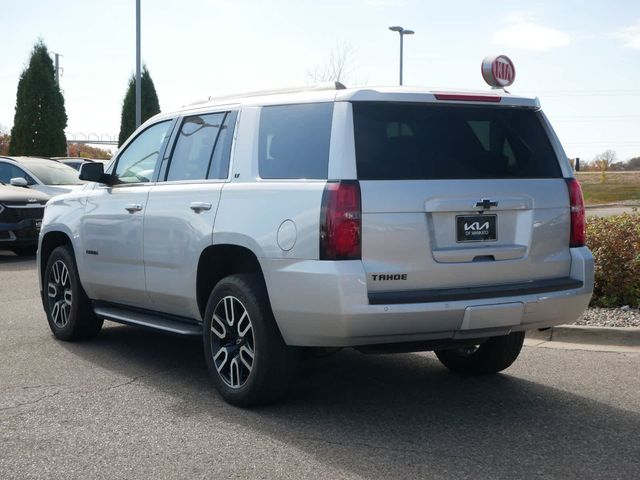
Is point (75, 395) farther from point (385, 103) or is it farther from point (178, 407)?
point (385, 103)

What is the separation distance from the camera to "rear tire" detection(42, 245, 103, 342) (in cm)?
780

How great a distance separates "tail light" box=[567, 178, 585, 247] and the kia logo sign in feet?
19.2

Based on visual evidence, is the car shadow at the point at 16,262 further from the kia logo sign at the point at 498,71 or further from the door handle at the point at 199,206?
the door handle at the point at 199,206

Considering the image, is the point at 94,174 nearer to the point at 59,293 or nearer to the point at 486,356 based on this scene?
the point at 59,293

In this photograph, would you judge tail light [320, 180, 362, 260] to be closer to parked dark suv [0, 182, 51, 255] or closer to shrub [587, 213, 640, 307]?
shrub [587, 213, 640, 307]

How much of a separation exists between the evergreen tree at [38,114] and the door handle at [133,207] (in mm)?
30655

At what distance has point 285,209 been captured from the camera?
17.7 feet

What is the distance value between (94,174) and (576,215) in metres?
3.64

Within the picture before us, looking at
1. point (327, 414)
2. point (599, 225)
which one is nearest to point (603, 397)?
point (327, 414)

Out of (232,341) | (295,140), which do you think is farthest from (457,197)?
(232,341)

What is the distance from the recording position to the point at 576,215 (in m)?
5.82

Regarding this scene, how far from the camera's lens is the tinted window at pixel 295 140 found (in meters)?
5.42

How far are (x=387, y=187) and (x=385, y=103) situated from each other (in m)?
0.52

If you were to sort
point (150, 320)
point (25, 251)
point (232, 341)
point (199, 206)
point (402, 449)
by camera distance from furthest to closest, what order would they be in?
point (25, 251) < point (150, 320) < point (199, 206) < point (232, 341) < point (402, 449)
